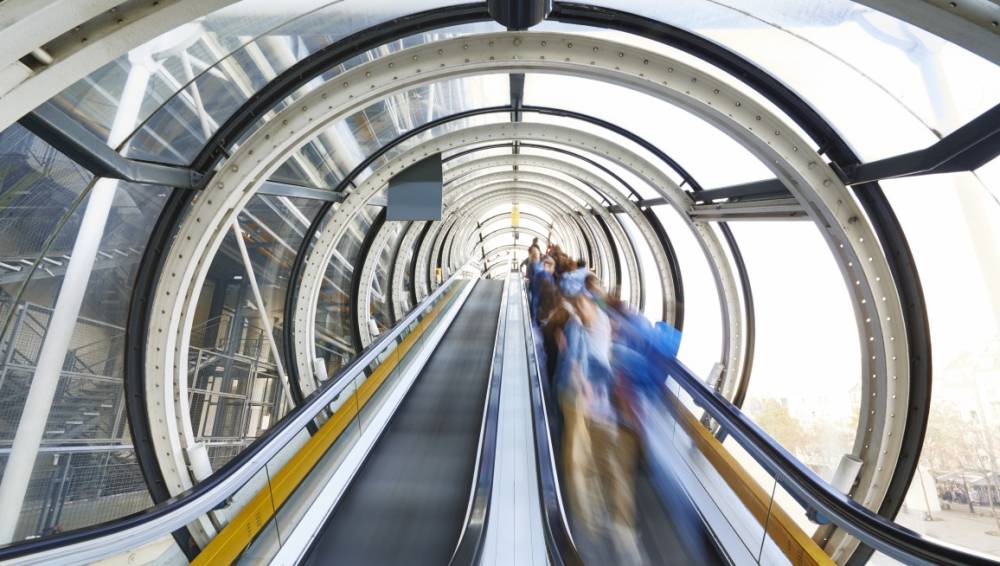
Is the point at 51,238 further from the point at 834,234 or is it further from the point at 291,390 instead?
the point at 834,234

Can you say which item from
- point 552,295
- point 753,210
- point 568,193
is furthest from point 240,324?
point 568,193

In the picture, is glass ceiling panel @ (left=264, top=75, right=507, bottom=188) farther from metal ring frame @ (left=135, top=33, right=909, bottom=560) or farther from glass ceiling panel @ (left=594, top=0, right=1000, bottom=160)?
glass ceiling panel @ (left=594, top=0, right=1000, bottom=160)

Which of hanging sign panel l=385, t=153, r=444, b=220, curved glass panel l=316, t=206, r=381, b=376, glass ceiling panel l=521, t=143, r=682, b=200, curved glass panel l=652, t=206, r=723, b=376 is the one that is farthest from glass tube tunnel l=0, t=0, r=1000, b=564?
curved glass panel l=316, t=206, r=381, b=376

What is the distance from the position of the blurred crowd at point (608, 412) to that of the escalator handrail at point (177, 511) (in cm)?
230

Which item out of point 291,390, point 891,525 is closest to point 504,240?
point 291,390

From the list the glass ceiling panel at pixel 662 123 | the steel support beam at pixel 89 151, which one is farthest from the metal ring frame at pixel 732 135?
the glass ceiling panel at pixel 662 123

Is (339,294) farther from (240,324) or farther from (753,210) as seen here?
(753,210)

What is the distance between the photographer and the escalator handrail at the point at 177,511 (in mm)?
1896

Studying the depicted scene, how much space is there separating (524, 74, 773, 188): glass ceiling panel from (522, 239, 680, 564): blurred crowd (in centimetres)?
276

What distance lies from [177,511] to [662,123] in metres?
6.63

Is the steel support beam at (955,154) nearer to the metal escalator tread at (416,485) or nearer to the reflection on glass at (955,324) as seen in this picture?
the reflection on glass at (955,324)

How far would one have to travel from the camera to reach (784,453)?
2.87m

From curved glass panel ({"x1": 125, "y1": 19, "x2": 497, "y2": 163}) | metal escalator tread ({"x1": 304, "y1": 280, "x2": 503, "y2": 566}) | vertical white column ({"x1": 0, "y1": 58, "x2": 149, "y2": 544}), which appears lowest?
metal escalator tread ({"x1": 304, "y1": 280, "x2": 503, "y2": 566})

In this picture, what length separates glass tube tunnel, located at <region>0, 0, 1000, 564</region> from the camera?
283 cm
